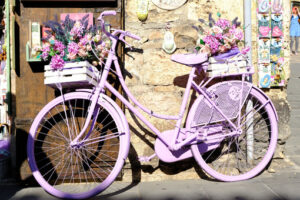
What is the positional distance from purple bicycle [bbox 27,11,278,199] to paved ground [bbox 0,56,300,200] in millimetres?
152

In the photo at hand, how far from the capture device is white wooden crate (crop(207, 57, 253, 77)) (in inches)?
136

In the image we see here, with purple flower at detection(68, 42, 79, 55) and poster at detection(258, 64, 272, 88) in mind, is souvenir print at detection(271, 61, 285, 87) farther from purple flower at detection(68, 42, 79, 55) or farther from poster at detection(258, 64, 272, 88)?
purple flower at detection(68, 42, 79, 55)

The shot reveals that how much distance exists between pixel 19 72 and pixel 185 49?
1.83 metres

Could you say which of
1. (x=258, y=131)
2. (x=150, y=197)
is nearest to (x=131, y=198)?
(x=150, y=197)

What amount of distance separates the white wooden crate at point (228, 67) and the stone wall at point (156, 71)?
17.4 inches

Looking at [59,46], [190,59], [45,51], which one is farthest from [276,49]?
[45,51]

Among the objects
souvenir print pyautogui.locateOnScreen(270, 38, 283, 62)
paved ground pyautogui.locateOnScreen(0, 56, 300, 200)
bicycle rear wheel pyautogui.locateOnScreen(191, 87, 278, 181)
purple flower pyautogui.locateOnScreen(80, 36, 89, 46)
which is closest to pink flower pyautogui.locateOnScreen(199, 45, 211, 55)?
bicycle rear wheel pyautogui.locateOnScreen(191, 87, 278, 181)

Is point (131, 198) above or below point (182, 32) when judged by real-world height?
below

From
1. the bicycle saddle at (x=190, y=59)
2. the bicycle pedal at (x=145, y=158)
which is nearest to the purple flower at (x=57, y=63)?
the bicycle saddle at (x=190, y=59)

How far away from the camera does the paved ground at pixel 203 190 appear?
10.7ft

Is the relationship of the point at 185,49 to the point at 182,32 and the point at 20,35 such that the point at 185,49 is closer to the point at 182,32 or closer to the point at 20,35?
the point at 182,32

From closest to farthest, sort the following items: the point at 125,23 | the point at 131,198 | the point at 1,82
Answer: the point at 131,198 → the point at 125,23 → the point at 1,82

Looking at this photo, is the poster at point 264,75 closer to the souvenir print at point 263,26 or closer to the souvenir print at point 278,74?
the souvenir print at point 278,74

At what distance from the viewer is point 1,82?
13.9ft
